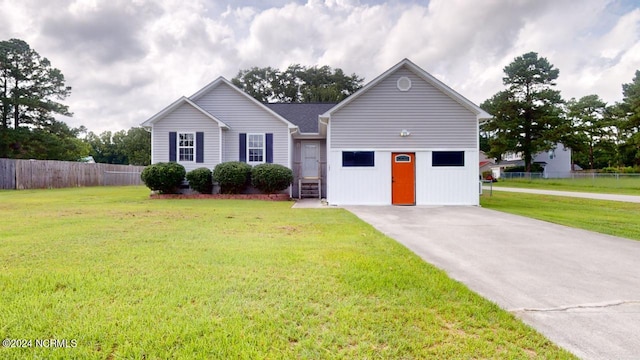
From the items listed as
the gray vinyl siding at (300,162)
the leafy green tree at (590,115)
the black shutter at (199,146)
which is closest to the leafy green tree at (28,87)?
the black shutter at (199,146)

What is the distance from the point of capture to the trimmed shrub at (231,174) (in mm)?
13922

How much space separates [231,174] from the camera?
13914 millimetres

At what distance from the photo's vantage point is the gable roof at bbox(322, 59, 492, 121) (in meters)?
11.9

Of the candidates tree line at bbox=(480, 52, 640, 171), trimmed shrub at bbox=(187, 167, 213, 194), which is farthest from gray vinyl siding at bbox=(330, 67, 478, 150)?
tree line at bbox=(480, 52, 640, 171)

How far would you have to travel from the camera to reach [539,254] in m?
4.93

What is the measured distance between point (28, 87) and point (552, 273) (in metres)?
37.7

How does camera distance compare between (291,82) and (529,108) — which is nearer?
(529,108)

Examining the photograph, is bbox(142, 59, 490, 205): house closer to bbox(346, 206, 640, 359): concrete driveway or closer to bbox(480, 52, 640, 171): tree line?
bbox(346, 206, 640, 359): concrete driveway

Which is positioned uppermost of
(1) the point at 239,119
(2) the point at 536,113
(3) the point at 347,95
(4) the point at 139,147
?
(3) the point at 347,95

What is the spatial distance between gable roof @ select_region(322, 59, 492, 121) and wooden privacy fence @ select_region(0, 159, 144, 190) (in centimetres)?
2000

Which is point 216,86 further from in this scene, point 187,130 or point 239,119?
point 187,130

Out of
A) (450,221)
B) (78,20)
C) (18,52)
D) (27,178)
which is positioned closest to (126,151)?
(18,52)

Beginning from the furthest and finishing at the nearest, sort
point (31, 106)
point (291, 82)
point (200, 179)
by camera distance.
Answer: point (291, 82), point (31, 106), point (200, 179)

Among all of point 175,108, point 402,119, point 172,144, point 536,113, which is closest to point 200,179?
point 172,144
